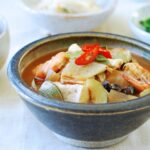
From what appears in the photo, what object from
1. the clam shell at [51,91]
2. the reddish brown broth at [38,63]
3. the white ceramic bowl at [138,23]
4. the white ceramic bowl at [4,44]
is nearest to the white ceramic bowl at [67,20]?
the white ceramic bowl at [138,23]

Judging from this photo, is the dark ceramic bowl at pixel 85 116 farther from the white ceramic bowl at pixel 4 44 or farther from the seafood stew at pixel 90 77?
the white ceramic bowl at pixel 4 44

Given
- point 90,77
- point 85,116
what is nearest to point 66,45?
point 90,77

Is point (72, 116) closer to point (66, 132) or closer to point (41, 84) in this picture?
point (66, 132)

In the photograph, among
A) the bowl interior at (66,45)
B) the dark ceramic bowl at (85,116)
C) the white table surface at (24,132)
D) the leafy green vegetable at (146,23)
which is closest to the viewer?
the dark ceramic bowl at (85,116)

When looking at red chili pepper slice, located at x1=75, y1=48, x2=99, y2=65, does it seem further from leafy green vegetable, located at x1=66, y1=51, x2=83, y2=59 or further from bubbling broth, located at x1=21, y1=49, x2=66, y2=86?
bubbling broth, located at x1=21, y1=49, x2=66, y2=86

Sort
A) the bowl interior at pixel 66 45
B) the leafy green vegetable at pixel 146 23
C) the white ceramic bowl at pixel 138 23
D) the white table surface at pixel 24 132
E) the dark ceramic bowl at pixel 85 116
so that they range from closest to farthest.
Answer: the dark ceramic bowl at pixel 85 116 → the white table surface at pixel 24 132 → the bowl interior at pixel 66 45 → the white ceramic bowl at pixel 138 23 → the leafy green vegetable at pixel 146 23

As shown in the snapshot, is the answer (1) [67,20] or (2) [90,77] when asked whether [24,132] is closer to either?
(2) [90,77]

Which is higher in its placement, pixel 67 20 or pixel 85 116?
pixel 85 116
